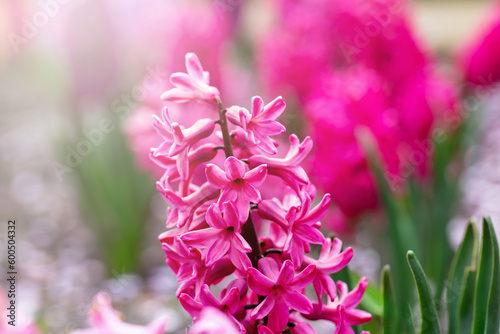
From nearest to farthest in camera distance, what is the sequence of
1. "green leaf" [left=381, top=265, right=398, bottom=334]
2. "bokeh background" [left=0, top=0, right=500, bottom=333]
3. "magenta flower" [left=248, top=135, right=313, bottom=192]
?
"magenta flower" [left=248, top=135, right=313, bottom=192] → "green leaf" [left=381, top=265, right=398, bottom=334] → "bokeh background" [left=0, top=0, right=500, bottom=333]

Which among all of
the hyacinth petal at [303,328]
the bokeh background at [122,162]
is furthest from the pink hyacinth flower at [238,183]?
the bokeh background at [122,162]

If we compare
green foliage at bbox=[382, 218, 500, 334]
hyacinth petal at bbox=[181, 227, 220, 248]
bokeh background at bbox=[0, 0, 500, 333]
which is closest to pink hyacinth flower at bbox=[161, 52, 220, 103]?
hyacinth petal at bbox=[181, 227, 220, 248]

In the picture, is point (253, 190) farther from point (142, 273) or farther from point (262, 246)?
point (142, 273)

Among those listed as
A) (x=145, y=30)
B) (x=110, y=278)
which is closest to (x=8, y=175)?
(x=145, y=30)

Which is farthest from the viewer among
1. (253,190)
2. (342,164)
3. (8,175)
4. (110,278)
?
(8,175)

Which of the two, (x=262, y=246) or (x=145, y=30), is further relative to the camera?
(x=145, y=30)

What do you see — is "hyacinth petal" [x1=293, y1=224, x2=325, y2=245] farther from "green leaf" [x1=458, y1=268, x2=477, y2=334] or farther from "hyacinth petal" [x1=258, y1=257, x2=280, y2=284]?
"green leaf" [x1=458, y1=268, x2=477, y2=334]

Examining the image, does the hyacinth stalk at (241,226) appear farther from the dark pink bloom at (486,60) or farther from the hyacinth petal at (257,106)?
the dark pink bloom at (486,60)
